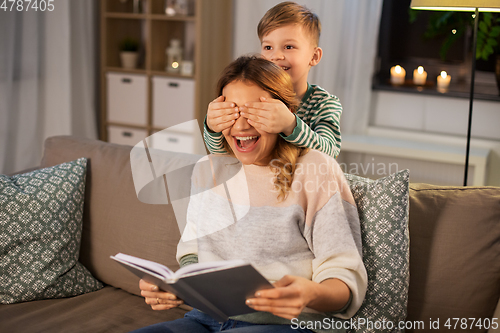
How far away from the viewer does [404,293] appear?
1.17m

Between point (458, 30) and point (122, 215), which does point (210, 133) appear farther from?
point (458, 30)

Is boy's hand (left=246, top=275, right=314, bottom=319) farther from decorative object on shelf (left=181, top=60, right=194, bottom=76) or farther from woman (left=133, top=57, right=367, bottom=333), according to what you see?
decorative object on shelf (left=181, top=60, right=194, bottom=76)

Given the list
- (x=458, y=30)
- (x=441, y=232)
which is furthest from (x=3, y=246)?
(x=458, y=30)

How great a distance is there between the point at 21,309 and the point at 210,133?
2.51 feet

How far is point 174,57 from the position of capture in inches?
140

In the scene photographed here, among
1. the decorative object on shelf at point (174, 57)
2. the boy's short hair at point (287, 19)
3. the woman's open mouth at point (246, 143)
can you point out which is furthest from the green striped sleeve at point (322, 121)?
the decorative object on shelf at point (174, 57)

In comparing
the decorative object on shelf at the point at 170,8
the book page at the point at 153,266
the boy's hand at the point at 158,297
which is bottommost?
the boy's hand at the point at 158,297

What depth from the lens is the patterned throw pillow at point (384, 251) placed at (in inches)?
45.3

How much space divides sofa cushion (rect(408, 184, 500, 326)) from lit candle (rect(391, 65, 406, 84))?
2.13 m

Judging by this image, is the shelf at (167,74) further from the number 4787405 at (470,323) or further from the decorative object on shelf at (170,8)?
the number 4787405 at (470,323)

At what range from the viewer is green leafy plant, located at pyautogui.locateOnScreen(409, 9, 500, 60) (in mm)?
2943

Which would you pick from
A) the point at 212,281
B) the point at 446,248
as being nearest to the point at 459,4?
the point at 446,248

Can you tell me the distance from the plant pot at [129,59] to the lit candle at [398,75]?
1.90 m

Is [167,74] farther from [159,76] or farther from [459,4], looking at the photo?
[459,4]
